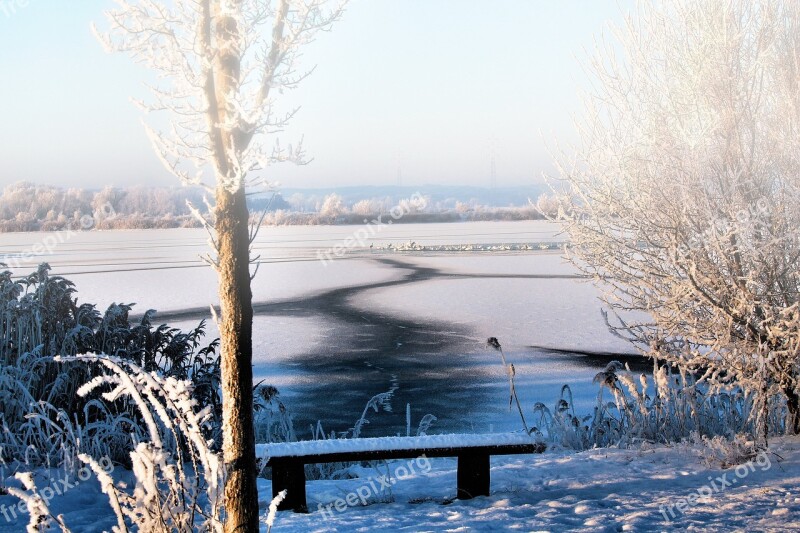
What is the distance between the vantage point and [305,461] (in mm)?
4562

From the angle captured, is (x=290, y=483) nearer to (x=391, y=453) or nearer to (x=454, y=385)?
(x=391, y=453)

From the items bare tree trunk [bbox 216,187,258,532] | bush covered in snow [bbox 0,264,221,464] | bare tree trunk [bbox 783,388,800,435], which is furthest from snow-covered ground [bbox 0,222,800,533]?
bare tree trunk [bbox 216,187,258,532]

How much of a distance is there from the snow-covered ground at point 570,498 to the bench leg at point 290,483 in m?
0.12

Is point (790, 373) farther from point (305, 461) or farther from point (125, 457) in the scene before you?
point (125, 457)

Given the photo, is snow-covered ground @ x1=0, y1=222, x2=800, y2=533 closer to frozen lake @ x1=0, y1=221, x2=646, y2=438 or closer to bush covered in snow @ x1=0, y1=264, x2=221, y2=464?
frozen lake @ x1=0, y1=221, x2=646, y2=438

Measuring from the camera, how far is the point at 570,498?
15.2 feet

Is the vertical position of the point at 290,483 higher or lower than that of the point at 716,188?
lower

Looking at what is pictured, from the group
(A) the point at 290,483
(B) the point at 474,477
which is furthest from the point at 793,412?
(A) the point at 290,483

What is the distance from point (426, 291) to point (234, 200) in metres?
16.0

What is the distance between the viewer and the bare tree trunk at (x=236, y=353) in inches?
122

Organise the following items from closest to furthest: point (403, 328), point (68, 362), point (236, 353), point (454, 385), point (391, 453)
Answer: point (236, 353) → point (391, 453) → point (68, 362) → point (454, 385) → point (403, 328)

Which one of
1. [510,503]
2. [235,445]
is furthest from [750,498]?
[235,445]

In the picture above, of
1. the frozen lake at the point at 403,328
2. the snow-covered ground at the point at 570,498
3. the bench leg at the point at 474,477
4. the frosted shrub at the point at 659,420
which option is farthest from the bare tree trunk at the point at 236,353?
the frozen lake at the point at 403,328

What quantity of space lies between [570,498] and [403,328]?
9.17 metres
